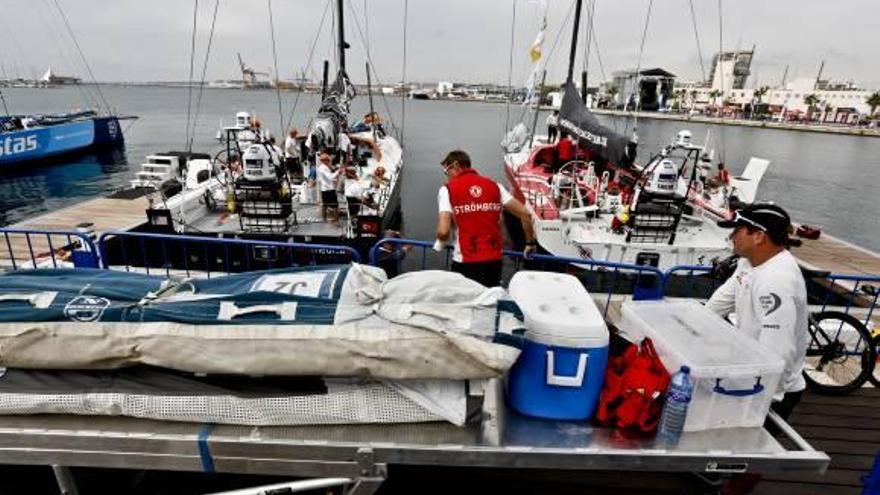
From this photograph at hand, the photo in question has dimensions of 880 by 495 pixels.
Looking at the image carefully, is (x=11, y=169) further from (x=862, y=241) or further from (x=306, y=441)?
(x=862, y=241)

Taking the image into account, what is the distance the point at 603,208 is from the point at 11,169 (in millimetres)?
35365

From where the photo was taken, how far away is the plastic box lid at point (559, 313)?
7.68 ft

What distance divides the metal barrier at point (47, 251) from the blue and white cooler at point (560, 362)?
541 centimetres

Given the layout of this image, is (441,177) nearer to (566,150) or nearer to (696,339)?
(566,150)

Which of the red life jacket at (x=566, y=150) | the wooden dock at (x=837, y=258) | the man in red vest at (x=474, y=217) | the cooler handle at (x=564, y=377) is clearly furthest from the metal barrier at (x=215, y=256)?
the wooden dock at (x=837, y=258)

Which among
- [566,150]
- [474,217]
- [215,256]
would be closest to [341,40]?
[566,150]

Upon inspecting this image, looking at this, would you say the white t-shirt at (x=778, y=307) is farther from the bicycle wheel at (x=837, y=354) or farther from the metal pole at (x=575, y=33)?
the metal pole at (x=575, y=33)

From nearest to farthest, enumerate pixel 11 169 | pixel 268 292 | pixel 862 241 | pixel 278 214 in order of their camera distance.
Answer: pixel 268 292
pixel 278 214
pixel 862 241
pixel 11 169

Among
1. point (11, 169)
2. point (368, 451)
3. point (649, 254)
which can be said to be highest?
point (368, 451)

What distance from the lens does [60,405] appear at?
7.61 ft

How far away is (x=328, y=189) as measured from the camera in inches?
392

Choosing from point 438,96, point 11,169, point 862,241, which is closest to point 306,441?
point 862,241

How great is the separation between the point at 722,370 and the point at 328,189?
28.7 feet

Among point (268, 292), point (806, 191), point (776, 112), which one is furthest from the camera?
point (776, 112)
